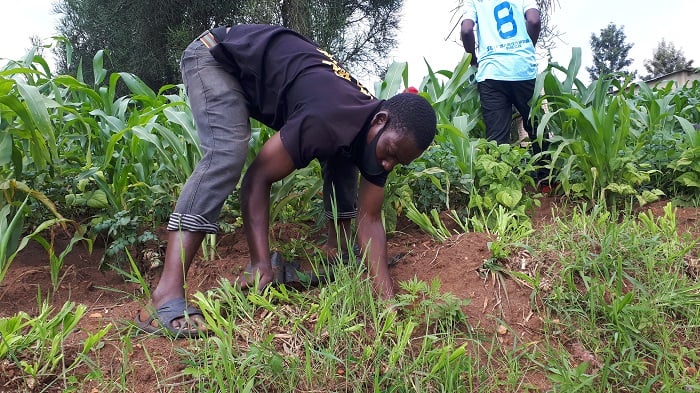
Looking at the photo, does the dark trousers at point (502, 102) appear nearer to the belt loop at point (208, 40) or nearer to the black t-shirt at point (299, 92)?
the black t-shirt at point (299, 92)

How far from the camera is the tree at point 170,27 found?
38.2 feet

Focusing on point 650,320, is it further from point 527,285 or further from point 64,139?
point 64,139

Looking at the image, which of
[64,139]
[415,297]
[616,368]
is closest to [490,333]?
[415,297]

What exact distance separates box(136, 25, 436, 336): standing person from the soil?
0.15 meters

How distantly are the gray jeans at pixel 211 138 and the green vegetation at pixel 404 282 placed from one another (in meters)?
0.26

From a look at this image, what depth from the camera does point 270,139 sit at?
1.97m

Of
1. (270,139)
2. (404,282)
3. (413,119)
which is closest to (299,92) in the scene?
(270,139)

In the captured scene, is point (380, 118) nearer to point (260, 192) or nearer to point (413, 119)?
point (413, 119)

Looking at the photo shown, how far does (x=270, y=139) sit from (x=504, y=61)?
2.39 meters

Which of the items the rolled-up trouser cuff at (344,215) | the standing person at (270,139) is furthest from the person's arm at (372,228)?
the rolled-up trouser cuff at (344,215)

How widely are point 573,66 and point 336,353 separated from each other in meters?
3.19

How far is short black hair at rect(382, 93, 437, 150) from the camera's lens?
1926mm

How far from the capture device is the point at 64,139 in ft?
9.35

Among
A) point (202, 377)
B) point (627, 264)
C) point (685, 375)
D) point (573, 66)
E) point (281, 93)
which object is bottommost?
point (685, 375)
